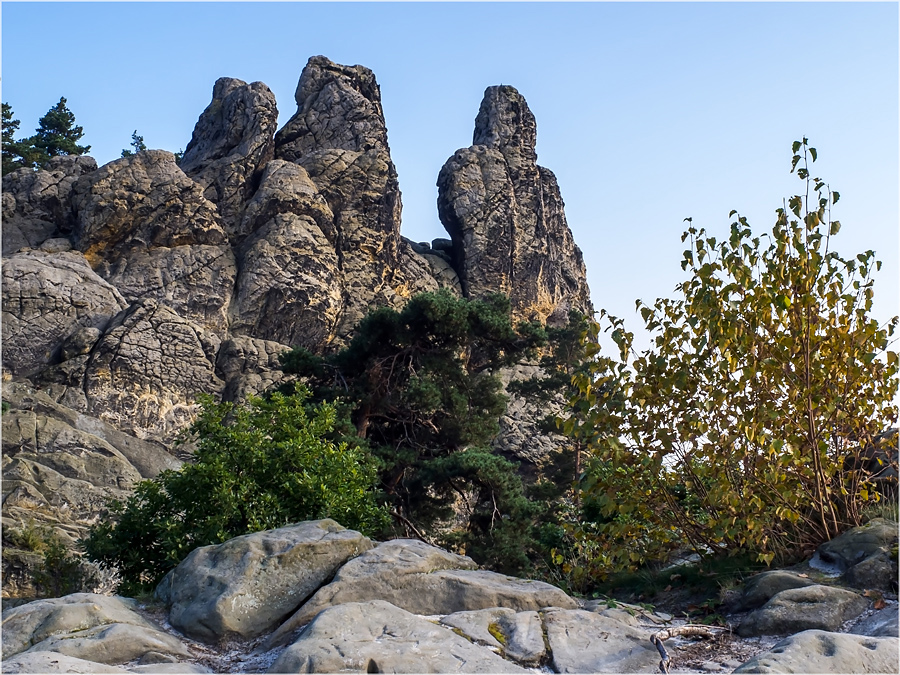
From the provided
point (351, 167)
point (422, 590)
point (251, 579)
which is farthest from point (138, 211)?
point (422, 590)

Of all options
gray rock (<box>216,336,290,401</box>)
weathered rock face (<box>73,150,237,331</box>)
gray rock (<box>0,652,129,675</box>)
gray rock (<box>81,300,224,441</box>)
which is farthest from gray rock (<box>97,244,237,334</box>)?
gray rock (<box>0,652,129,675</box>)

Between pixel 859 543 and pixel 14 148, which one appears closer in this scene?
pixel 859 543

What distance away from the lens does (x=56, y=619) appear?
6.83 meters

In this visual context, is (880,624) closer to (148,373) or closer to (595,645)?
(595,645)

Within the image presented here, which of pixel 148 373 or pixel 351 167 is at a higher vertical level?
pixel 351 167

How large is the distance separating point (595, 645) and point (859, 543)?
346 centimetres

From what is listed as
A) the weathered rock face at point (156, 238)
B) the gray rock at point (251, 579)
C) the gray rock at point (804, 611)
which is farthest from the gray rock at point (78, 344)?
the gray rock at point (804, 611)

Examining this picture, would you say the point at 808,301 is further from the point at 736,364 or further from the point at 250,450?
the point at 250,450

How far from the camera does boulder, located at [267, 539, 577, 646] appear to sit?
298 inches

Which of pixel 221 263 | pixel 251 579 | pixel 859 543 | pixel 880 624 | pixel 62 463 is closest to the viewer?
pixel 880 624

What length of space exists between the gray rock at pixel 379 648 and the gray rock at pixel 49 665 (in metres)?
1.16

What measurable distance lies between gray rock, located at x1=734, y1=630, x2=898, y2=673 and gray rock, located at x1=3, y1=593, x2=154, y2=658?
5126 millimetres

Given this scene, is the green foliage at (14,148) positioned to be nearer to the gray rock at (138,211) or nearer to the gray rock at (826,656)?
the gray rock at (138,211)

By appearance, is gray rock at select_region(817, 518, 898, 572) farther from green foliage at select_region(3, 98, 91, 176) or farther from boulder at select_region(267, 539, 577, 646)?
green foliage at select_region(3, 98, 91, 176)
